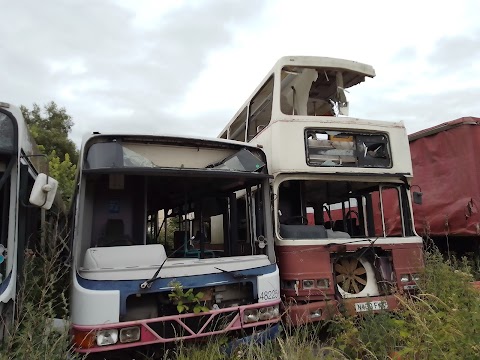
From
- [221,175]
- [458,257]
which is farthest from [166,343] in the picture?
[458,257]

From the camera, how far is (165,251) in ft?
14.4

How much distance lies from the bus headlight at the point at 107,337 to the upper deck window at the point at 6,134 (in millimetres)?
1860

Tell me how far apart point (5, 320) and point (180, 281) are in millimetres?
1571

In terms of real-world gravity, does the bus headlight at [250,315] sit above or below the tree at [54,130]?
below

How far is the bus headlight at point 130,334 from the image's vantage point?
12.0 ft

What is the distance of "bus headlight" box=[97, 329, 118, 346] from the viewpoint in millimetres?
3568

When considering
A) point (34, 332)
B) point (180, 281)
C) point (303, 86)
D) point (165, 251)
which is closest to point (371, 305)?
point (180, 281)

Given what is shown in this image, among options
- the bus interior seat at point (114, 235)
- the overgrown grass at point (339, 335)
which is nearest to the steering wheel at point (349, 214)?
the overgrown grass at point (339, 335)

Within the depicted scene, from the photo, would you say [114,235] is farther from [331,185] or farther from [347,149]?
[331,185]

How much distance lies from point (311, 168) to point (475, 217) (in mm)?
3756

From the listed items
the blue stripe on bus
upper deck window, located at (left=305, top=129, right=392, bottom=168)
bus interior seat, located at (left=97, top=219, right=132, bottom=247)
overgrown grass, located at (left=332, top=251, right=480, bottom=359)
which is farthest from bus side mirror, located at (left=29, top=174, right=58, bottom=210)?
upper deck window, located at (left=305, top=129, right=392, bottom=168)

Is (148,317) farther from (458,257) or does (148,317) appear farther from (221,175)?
(458,257)

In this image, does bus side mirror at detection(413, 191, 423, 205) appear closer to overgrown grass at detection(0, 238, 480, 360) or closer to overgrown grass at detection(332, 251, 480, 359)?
overgrown grass at detection(332, 251, 480, 359)

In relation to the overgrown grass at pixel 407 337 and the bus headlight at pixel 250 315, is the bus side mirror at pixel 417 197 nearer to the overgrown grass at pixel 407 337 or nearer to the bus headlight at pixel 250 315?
the overgrown grass at pixel 407 337
